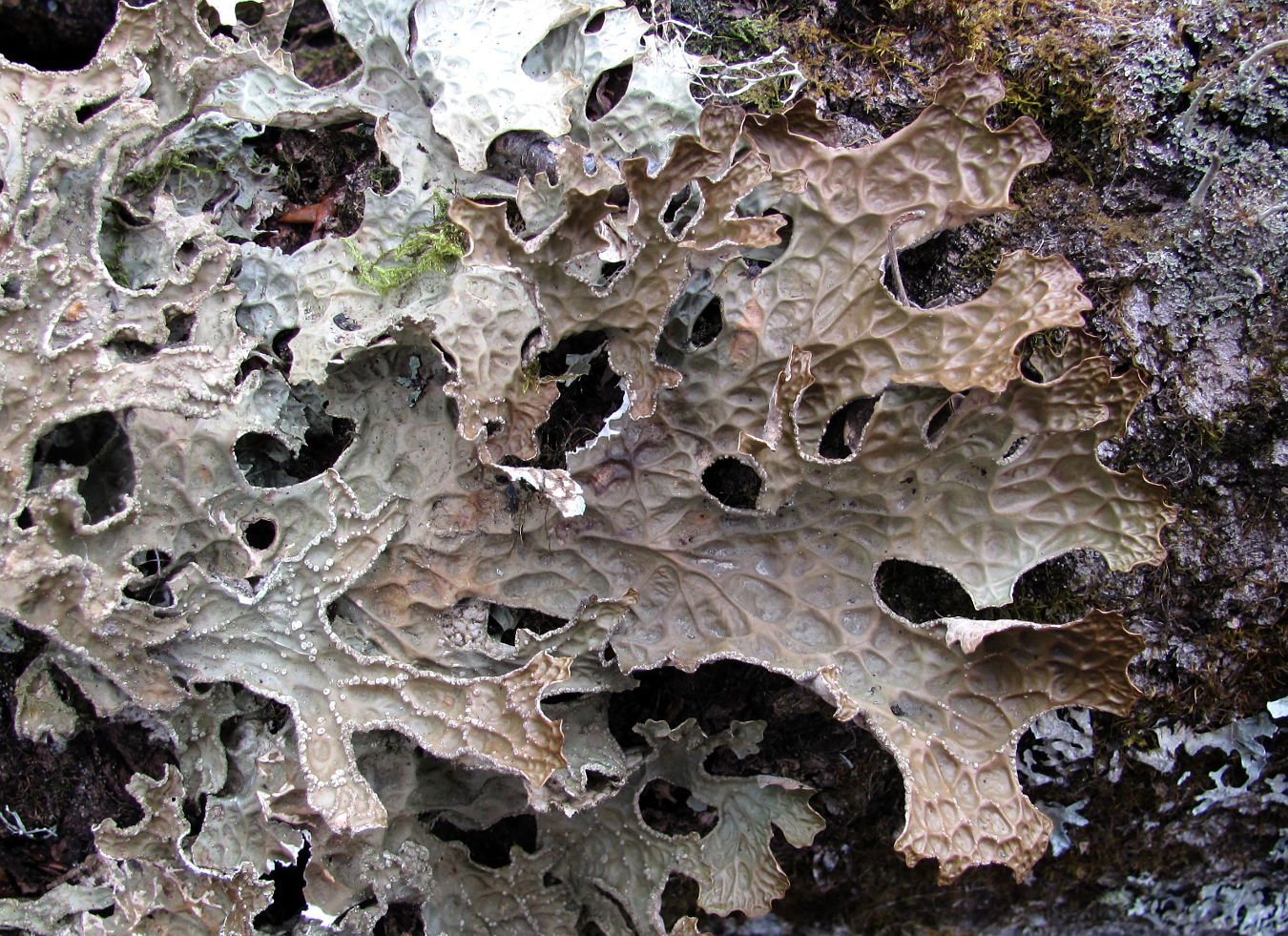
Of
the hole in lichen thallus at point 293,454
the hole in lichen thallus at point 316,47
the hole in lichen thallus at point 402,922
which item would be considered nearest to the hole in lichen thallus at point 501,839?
the hole in lichen thallus at point 402,922

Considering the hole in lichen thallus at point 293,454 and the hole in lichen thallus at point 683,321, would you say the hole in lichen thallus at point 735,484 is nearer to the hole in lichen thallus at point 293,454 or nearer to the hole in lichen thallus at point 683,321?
the hole in lichen thallus at point 683,321

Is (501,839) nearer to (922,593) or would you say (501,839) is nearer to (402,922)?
(402,922)

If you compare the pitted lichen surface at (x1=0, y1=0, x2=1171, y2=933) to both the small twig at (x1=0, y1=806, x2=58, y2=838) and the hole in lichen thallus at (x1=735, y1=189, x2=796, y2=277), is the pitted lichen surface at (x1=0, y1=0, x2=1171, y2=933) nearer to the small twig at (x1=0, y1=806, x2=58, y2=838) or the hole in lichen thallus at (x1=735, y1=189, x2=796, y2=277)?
the hole in lichen thallus at (x1=735, y1=189, x2=796, y2=277)

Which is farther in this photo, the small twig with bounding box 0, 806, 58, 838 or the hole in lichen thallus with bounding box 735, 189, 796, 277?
the small twig with bounding box 0, 806, 58, 838

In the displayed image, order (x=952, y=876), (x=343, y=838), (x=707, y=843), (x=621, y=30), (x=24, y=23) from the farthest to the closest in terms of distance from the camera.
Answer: (x=24, y=23) < (x=707, y=843) < (x=621, y=30) < (x=343, y=838) < (x=952, y=876)

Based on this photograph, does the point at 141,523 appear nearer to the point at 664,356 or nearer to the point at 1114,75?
the point at 664,356

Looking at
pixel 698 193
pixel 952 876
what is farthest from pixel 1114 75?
pixel 952 876

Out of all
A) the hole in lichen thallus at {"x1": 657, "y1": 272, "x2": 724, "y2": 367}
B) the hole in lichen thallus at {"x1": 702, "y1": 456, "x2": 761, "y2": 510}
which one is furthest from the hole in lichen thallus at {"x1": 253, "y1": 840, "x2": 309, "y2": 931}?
the hole in lichen thallus at {"x1": 657, "y1": 272, "x2": 724, "y2": 367}
